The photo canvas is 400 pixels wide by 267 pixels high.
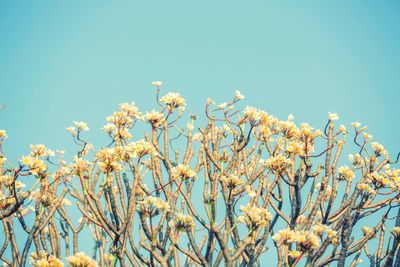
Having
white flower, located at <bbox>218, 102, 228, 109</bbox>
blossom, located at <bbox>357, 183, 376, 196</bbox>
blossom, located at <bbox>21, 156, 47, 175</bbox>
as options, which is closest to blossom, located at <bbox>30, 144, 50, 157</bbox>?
blossom, located at <bbox>21, 156, 47, 175</bbox>

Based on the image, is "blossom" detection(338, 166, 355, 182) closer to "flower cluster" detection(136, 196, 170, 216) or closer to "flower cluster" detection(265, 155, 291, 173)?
"flower cluster" detection(265, 155, 291, 173)

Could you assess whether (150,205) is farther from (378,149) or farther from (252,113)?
(378,149)

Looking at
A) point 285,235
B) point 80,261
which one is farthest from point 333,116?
point 80,261

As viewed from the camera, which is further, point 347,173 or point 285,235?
point 347,173

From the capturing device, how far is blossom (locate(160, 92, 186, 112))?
5.57m

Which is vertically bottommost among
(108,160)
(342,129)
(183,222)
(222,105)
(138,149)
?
(183,222)

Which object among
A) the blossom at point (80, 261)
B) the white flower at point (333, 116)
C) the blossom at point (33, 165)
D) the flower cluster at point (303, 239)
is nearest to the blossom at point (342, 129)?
the white flower at point (333, 116)

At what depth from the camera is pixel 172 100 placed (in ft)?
18.4

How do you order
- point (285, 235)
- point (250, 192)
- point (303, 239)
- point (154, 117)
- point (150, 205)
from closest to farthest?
point (303, 239) → point (285, 235) → point (150, 205) → point (250, 192) → point (154, 117)

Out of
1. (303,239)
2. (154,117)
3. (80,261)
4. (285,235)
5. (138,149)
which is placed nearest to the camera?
(80,261)

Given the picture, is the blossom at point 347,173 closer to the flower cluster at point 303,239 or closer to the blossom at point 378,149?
the blossom at point 378,149

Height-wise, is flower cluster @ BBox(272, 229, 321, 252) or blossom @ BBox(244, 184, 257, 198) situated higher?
blossom @ BBox(244, 184, 257, 198)

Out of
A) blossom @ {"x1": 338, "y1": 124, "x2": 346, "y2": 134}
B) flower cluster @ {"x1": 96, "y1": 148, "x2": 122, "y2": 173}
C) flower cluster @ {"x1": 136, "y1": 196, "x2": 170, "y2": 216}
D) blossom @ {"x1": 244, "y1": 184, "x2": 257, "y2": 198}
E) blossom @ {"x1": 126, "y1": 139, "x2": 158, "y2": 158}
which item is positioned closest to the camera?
flower cluster @ {"x1": 136, "y1": 196, "x2": 170, "y2": 216}

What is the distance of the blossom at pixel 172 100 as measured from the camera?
5.57 metres
